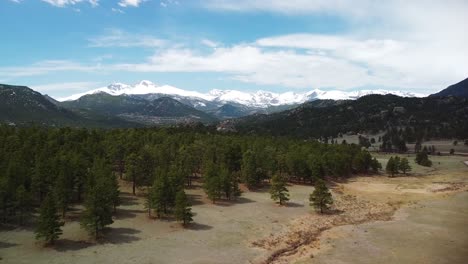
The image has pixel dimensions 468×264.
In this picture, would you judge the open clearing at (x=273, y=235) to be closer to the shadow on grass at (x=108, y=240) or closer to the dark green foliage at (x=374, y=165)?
the shadow on grass at (x=108, y=240)

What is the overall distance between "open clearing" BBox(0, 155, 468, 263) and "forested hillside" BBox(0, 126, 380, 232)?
5.59 meters

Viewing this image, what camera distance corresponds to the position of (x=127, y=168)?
115m

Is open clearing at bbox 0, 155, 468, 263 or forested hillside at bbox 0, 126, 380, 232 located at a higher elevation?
forested hillside at bbox 0, 126, 380, 232

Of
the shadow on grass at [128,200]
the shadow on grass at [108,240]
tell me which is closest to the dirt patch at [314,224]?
the shadow on grass at [108,240]

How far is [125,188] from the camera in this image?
119562mm

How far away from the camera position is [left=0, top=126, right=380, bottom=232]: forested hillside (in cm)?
8581

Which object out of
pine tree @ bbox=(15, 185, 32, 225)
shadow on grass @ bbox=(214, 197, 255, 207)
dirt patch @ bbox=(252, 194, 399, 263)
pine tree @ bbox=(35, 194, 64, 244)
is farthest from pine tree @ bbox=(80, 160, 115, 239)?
shadow on grass @ bbox=(214, 197, 255, 207)

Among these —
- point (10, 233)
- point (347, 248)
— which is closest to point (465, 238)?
point (347, 248)

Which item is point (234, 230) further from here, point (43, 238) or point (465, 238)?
point (465, 238)

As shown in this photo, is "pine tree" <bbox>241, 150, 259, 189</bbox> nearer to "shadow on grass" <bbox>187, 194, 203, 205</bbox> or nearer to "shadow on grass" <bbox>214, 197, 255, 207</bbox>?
"shadow on grass" <bbox>214, 197, 255, 207</bbox>

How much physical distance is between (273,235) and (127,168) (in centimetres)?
5139

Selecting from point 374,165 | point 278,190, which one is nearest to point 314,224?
point 278,190

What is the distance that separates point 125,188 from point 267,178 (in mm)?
50901

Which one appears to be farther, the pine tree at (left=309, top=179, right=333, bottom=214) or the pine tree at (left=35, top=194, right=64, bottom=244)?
the pine tree at (left=309, top=179, right=333, bottom=214)
